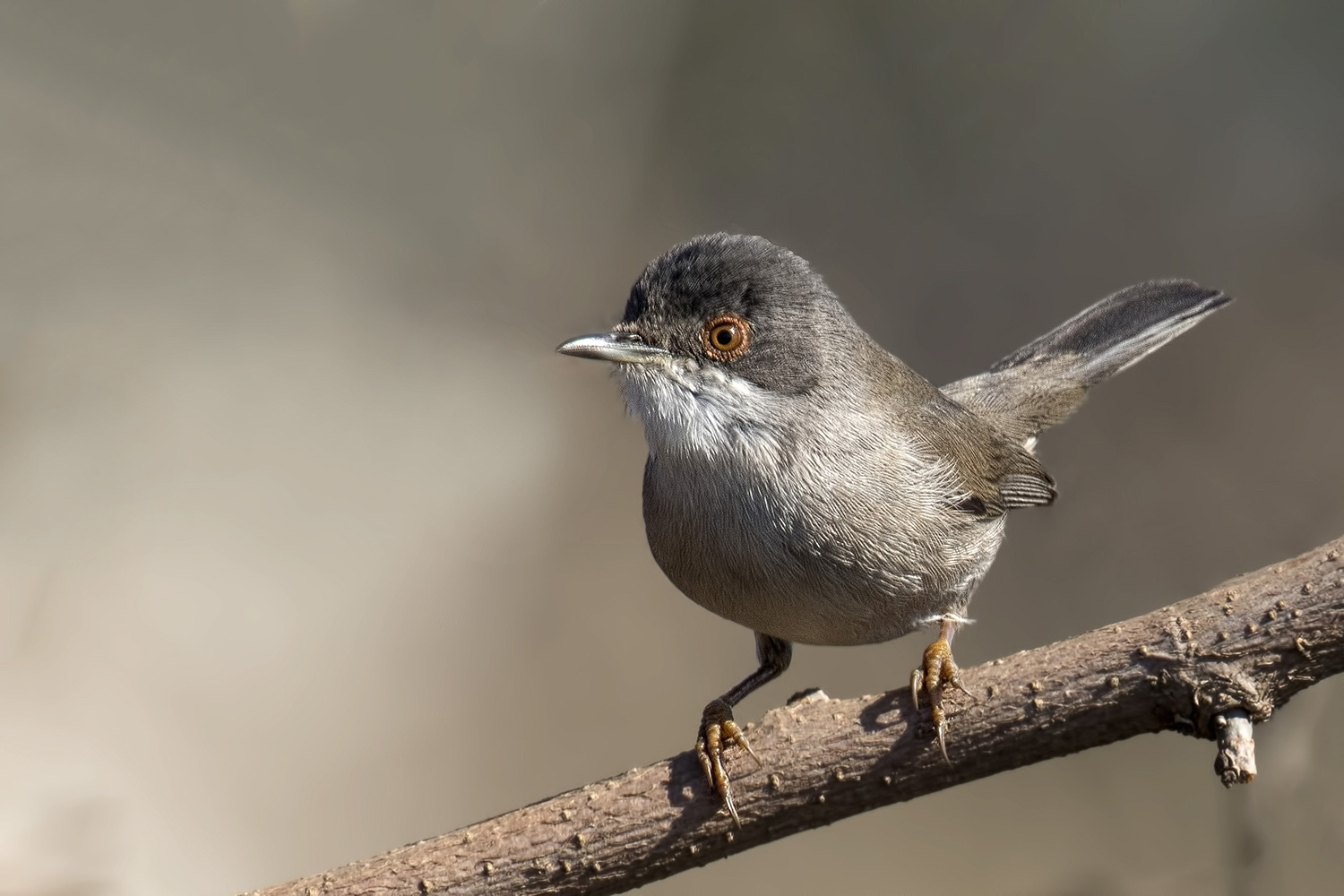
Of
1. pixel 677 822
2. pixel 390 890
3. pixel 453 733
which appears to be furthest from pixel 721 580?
pixel 453 733

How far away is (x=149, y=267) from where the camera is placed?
18.4 ft

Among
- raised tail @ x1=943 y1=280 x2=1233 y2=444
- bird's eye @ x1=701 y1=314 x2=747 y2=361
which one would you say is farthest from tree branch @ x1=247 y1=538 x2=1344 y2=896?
raised tail @ x1=943 y1=280 x2=1233 y2=444

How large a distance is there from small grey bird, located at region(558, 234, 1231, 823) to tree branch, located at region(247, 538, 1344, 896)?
0.21 meters

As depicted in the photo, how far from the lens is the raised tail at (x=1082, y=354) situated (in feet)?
15.9

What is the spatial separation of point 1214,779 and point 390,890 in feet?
12.5

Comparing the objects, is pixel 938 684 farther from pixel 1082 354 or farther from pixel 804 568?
pixel 1082 354

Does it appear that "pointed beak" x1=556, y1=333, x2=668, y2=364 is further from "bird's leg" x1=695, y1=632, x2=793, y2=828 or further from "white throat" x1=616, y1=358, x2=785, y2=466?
"bird's leg" x1=695, y1=632, x2=793, y2=828

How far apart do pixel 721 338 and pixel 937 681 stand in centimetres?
117

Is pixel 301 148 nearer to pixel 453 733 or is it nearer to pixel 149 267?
pixel 149 267

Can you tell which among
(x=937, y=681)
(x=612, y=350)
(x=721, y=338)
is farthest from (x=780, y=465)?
(x=937, y=681)

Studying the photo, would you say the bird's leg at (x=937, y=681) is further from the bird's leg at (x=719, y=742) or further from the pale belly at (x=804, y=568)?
the bird's leg at (x=719, y=742)

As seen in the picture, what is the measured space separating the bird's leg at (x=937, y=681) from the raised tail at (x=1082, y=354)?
192 centimetres

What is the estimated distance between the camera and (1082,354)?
5035mm

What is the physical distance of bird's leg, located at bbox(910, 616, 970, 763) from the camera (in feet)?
9.50
